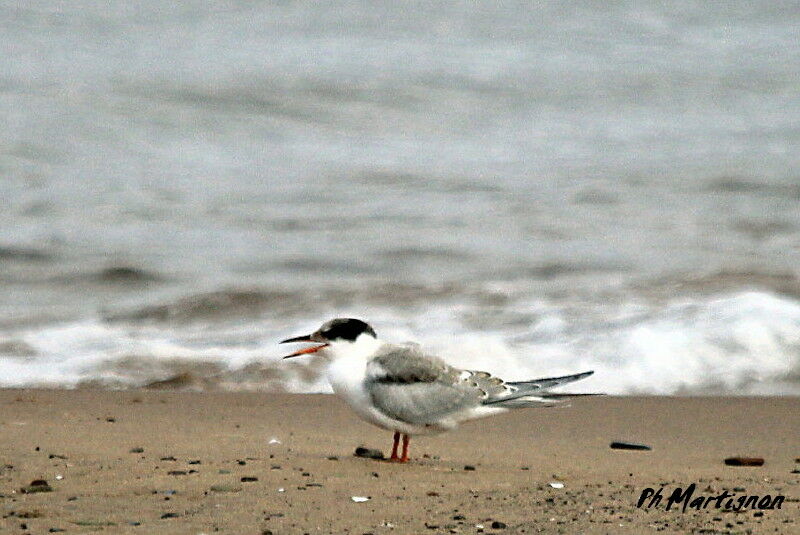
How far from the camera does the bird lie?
4.89 m

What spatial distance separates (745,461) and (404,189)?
785cm

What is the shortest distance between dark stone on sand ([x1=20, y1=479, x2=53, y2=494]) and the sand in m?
0.03

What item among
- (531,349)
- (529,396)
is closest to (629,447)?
(529,396)

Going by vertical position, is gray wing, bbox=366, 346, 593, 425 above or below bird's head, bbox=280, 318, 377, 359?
below

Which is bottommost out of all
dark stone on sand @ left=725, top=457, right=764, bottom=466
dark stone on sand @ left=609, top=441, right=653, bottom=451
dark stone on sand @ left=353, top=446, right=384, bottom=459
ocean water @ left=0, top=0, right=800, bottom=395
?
dark stone on sand @ left=353, top=446, right=384, bottom=459

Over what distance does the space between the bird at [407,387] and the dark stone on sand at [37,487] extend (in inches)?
44.6

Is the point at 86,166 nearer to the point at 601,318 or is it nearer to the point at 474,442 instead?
the point at 601,318

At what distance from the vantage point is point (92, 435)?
17.7 feet

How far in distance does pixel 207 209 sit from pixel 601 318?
484cm

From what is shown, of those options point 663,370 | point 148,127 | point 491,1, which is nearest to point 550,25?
point 491,1

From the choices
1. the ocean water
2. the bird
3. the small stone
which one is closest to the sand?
the small stone

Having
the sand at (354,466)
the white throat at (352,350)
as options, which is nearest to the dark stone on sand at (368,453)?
the sand at (354,466)

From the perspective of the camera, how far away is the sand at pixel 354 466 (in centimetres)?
379
